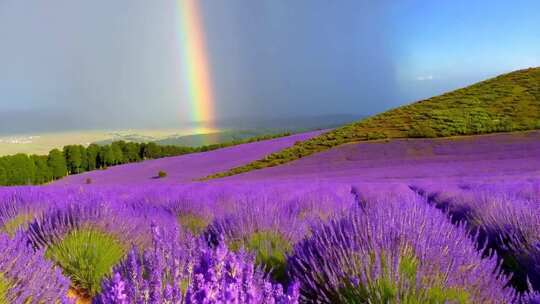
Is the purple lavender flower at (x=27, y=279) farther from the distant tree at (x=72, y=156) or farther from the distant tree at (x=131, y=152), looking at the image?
the distant tree at (x=131, y=152)

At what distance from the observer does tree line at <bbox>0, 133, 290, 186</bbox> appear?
34.2m

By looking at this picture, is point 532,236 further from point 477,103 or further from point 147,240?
point 477,103

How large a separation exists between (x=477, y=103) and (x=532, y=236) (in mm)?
23027

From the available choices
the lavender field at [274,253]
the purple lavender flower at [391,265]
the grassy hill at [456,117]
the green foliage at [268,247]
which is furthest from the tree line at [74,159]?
the purple lavender flower at [391,265]

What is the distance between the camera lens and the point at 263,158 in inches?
979

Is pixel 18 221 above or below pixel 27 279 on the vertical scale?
below

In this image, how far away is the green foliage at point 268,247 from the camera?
264 centimetres

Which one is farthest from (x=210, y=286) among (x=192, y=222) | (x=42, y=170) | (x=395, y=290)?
(x=42, y=170)

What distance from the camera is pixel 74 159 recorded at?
40.3m

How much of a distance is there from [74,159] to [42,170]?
3.77 metres

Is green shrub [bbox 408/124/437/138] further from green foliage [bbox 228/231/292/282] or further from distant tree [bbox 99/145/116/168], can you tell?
distant tree [bbox 99/145/116/168]

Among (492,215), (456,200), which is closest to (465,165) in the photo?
(456,200)

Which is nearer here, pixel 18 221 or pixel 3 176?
pixel 18 221

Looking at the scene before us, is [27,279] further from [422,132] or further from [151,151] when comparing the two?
[151,151]
